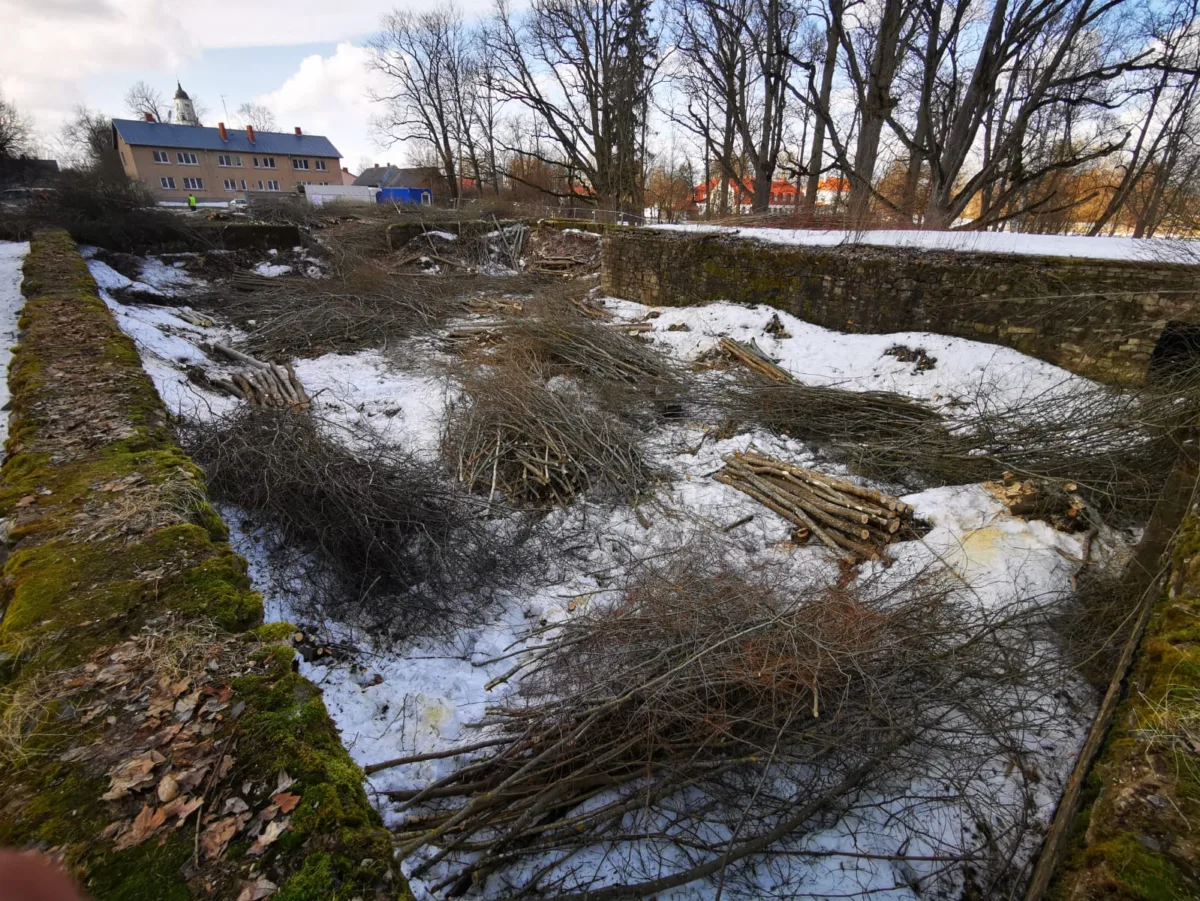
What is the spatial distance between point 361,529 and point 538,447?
251 centimetres

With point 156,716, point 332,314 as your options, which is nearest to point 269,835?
point 156,716

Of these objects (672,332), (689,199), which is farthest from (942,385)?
(689,199)

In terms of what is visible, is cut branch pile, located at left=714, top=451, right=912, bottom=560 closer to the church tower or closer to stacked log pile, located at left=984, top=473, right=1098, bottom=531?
stacked log pile, located at left=984, top=473, right=1098, bottom=531

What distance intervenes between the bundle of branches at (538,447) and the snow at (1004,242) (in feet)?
20.2

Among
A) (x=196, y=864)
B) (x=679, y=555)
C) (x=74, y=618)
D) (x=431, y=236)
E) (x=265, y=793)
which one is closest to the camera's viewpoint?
(x=196, y=864)

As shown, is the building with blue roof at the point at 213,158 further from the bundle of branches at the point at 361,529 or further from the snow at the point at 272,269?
the bundle of branches at the point at 361,529

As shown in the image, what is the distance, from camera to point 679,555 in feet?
16.4

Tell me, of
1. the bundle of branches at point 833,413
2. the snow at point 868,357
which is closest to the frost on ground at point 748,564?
the snow at point 868,357

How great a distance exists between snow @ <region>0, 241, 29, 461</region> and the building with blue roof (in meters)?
36.4

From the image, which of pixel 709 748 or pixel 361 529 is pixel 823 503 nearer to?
pixel 709 748

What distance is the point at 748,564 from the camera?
15.8 ft

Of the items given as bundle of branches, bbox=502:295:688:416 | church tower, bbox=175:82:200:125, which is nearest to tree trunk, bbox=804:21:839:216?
bundle of branches, bbox=502:295:688:416

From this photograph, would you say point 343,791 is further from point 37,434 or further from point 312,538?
point 37,434

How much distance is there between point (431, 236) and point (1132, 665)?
20569mm
